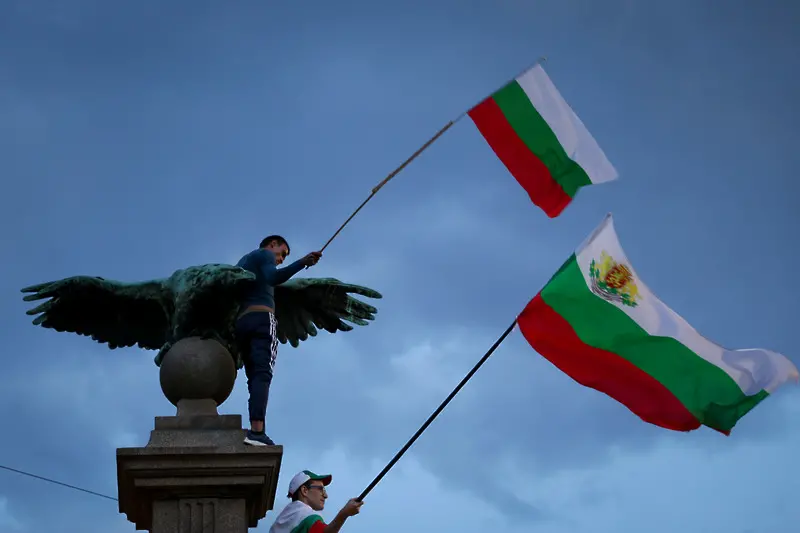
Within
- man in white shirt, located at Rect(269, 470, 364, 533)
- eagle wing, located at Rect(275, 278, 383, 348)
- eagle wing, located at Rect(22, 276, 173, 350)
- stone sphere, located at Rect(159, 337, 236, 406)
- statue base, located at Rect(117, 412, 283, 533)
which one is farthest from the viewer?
eagle wing, located at Rect(275, 278, 383, 348)

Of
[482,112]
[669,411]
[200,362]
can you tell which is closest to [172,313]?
[200,362]

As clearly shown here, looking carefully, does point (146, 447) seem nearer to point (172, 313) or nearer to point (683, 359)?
point (172, 313)

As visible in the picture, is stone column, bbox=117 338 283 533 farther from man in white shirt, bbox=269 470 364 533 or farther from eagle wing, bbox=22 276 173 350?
eagle wing, bbox=22 276 173 350

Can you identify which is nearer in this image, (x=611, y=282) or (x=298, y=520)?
(x=298, y=520)

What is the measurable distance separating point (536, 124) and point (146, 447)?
5.26 meters

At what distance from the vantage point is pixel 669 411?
12.7 metres

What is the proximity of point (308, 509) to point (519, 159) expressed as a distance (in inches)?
179

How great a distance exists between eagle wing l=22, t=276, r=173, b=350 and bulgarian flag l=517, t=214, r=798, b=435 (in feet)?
12.4

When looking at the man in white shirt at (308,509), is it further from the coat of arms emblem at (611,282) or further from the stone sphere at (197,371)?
the coat of arms emblem at (611,282)

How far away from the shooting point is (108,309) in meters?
14.1

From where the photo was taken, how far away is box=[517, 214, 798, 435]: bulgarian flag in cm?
1265

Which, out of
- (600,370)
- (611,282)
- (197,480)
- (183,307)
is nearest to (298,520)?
(197,480)

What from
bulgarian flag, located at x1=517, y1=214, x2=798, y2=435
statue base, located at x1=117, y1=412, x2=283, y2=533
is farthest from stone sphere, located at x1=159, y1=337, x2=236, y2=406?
bulgarian flag, located at x1=517, y1=214, x2=798, y2=435

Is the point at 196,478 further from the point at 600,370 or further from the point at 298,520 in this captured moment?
the point at 600,370
